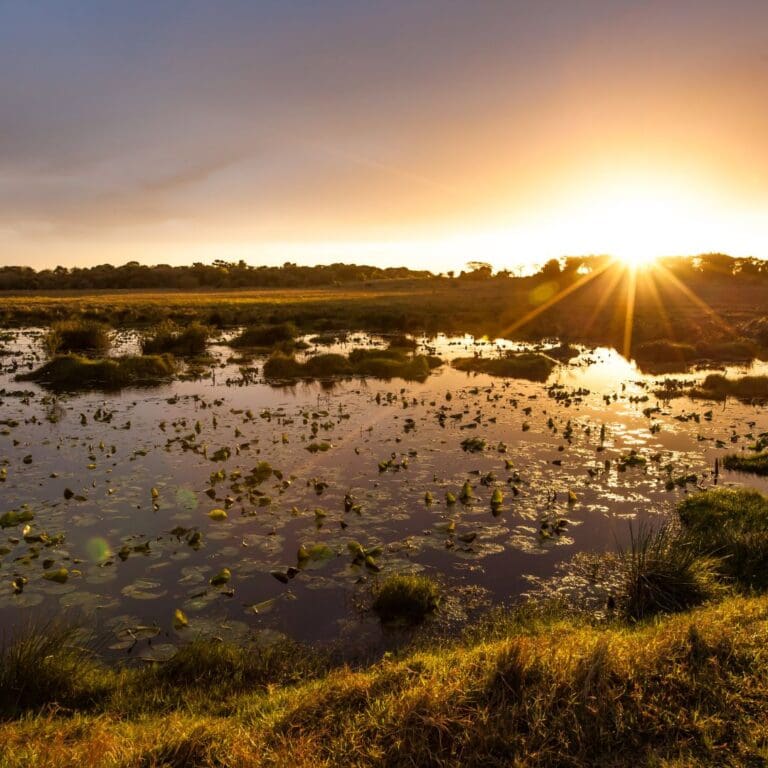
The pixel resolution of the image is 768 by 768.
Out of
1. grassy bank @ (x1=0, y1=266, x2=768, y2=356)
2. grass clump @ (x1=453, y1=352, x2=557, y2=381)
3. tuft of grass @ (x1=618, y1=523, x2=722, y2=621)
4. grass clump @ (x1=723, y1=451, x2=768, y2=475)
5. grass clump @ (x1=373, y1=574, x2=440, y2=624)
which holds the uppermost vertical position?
grassy bank @ (x1=0, y1=266, x2=768, y2=356)

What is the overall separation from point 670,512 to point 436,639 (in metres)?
8.04

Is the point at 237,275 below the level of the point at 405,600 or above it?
above

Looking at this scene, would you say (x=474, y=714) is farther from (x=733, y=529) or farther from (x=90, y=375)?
(x=90, y=375)

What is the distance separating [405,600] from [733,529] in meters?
7.68

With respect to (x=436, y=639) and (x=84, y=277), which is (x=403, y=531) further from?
(x=84, y=277)

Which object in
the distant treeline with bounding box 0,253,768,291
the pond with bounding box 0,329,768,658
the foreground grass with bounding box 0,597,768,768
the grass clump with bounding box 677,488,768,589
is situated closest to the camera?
the foreground grass with bounding box 0,597,768,768

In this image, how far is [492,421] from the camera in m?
22.6

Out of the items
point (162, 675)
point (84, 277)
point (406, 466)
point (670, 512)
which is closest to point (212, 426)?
point (406, 466)

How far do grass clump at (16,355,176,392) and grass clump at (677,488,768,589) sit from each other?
27.6 m

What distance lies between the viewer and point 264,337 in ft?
160

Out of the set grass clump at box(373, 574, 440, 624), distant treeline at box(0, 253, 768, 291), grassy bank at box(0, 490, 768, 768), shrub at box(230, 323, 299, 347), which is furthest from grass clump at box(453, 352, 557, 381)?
distant treeline at box(0, 253, 768, 291)

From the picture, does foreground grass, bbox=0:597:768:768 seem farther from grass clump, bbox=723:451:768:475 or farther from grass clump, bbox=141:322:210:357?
grass clump, bbox=141:322:210:357

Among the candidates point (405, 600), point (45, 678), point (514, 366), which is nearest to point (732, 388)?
point (514, 366)

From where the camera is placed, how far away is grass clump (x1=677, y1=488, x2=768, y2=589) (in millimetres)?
10906
